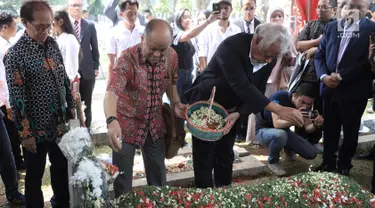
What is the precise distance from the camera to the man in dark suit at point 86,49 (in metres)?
4.93

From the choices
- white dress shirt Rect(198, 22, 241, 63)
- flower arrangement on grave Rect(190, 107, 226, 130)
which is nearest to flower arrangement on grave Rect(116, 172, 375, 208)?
flower arrangement on grave Rect(190, 107, 226, 130)

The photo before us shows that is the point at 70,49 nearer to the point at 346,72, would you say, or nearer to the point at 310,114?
the point at 310,114

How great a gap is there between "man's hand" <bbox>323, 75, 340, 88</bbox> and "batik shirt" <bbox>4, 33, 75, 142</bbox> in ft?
7.92

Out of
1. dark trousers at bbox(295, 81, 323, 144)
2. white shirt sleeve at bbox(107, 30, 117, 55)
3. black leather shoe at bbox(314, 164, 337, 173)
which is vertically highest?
white shirt sleeve at bbox(107, 30, 117, 55)

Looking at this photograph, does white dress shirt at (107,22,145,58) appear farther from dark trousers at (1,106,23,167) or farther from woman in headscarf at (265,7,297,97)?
woman in headscarf at (265,7,297,97)

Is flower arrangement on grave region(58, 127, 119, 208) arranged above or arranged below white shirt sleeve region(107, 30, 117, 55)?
below

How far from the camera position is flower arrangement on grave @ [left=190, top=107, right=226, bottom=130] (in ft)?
8.24

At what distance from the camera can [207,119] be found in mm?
2553

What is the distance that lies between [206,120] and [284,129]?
1738 mm

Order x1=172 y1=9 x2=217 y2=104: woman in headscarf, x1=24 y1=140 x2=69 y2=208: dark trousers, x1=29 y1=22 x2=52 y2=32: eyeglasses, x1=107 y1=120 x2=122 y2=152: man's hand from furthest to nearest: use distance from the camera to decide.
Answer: x1=172 y1=9 x2=217 y2=104: woman in headscarf
x1=24 y1=140 x2=69 y2=208: dark trousers
x1=29 y1=22 x2=52 y2=32: eyeglasses
x1=107 y1=120 x2=122 y2=152: man's hand

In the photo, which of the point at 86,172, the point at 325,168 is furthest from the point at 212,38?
the point at 86,172

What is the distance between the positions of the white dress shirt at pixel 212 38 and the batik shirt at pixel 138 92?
8.29ft

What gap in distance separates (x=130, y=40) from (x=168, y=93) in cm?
213

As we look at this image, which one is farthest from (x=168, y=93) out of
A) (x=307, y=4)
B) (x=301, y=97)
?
(x=307, y=4)
